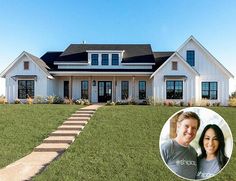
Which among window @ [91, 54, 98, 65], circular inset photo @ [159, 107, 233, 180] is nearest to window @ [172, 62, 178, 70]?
window @ [91, 54, 98, 65]

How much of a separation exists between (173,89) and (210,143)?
77.7 ft

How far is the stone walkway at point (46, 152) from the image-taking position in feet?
26.5

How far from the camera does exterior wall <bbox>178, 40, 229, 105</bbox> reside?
27.2 meters

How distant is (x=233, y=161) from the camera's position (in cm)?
960

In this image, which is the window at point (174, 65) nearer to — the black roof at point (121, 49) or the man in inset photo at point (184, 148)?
A: the black roof at point (121, 49)

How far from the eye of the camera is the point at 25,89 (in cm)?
2773

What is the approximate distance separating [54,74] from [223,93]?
54.1 ft

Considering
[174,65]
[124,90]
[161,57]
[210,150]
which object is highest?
[161,57]

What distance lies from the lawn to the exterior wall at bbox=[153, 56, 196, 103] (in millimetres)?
9369

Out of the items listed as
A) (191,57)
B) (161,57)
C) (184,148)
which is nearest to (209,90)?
(191,57)

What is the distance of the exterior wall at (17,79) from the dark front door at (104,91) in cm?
571

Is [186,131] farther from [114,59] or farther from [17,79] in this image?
[114,59]

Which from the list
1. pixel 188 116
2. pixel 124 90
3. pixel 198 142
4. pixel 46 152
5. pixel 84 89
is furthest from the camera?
pixel 84 89

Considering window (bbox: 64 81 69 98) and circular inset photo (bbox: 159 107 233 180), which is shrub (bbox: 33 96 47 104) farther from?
circular inset photo (bbox: 159 107 233 180)
